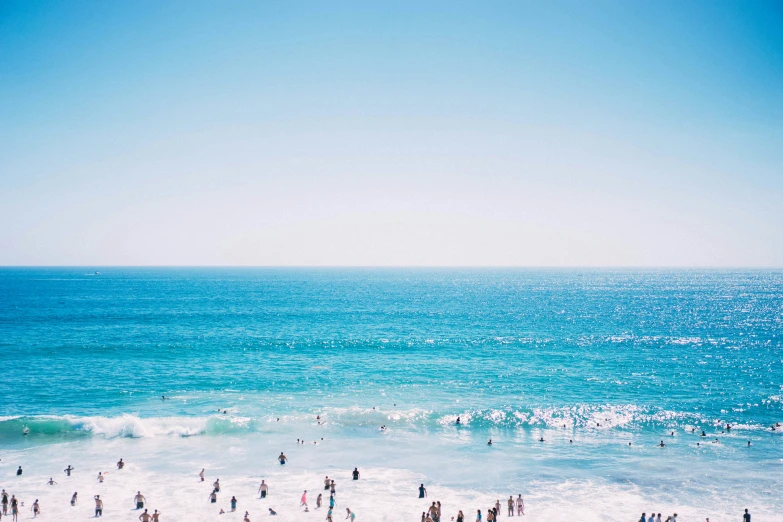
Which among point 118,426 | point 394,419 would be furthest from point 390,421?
point 118,426

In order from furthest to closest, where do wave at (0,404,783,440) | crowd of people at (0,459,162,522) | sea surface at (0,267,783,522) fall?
wave at (0,404,783,440) < sea surface at (0,267,783,522) < crowd of people at (0,459,162,522)

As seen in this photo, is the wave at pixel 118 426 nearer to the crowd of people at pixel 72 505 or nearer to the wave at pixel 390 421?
the wave at pixel 390 421

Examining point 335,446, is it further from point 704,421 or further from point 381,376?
point 704,421

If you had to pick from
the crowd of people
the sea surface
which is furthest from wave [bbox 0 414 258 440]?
the crowd of people

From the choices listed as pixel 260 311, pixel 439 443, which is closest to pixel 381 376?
pixel 439 443

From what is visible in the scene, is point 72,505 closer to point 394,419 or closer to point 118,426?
point 118,426

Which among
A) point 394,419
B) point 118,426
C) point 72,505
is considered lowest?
point 72,505

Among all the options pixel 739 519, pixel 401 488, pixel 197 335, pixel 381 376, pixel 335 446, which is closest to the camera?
pixel 739 519

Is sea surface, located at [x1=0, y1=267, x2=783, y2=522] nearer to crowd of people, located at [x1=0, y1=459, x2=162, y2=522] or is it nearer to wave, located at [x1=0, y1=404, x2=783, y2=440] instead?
wave, located at [x1=0, y1=404, x2=783, y2=440]
